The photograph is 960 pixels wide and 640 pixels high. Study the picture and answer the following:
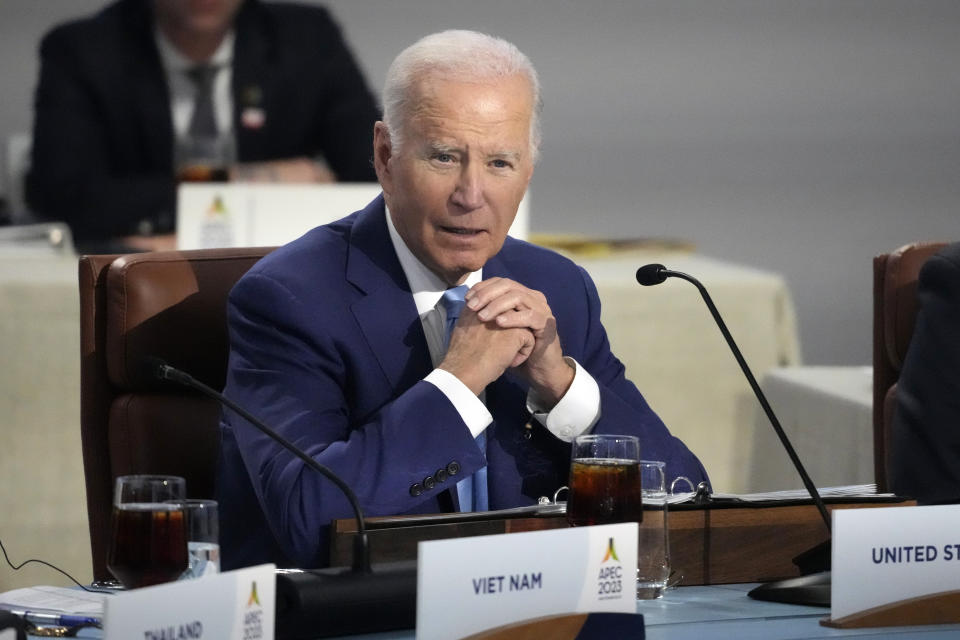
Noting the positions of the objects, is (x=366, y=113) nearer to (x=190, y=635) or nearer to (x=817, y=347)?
(x=817, y=347)

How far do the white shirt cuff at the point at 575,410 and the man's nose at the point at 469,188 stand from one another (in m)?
0.25

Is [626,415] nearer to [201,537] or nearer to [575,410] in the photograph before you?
[575,410]

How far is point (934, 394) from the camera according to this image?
2314 millimetres

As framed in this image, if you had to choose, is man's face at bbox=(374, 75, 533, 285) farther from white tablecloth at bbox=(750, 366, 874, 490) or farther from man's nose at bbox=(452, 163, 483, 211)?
white tablecloth at bbox=(750, 366, 874, 490)

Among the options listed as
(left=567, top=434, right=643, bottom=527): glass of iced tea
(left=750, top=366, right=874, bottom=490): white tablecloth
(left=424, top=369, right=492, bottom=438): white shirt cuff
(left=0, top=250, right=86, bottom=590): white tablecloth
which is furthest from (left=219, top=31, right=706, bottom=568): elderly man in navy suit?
(left=0, top=250, right=86, bottom=590): white tablecloth

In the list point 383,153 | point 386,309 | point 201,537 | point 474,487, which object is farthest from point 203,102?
point 201,537

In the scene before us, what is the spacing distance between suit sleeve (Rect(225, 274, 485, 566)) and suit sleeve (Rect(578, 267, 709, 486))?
10.3 inches

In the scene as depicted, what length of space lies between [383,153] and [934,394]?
96 cm

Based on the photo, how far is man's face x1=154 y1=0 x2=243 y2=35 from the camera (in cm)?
479

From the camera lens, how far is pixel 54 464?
327 centimetres

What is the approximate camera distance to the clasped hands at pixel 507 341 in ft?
6.12

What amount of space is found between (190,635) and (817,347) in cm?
526

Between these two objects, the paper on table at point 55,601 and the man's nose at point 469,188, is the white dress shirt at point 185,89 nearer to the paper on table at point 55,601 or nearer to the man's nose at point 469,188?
the man's nose at point 469,188

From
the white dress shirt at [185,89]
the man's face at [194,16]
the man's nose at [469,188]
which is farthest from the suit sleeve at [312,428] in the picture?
the man's face at [194,16]
